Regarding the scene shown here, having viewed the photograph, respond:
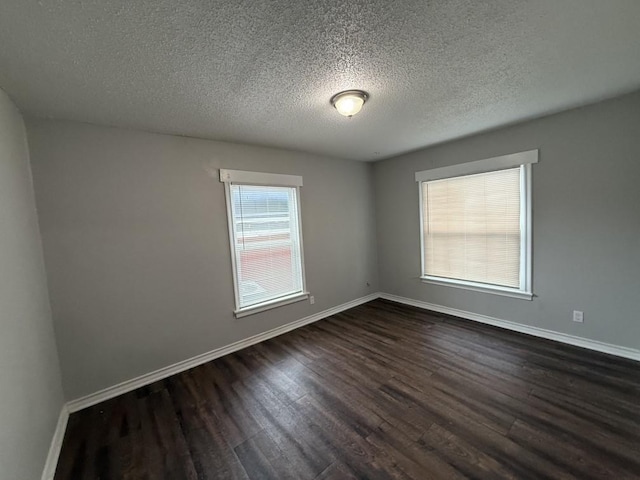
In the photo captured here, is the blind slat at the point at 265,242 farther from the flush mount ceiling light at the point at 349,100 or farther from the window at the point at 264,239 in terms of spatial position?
the flush mount ceiling light at the point at 349,100

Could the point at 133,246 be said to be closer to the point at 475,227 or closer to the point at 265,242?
the point at 265,242

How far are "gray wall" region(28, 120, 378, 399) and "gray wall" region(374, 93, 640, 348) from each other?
117 inches

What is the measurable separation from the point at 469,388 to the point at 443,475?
91 centimetres

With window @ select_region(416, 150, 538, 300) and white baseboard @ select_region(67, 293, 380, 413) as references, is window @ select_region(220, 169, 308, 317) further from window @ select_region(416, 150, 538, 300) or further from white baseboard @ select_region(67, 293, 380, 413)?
window @ select_region(416, 150, 538, 300)

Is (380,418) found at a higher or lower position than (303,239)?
lower

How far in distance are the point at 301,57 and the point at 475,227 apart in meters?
3.07

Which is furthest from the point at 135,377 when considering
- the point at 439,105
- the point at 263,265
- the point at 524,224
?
the point at 524,224

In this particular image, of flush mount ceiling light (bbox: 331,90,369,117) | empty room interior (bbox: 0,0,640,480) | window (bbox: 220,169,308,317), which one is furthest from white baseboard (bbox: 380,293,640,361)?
flush mount ceiling light (bbox: 331,90,369,117)

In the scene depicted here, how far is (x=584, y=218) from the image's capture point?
2576mm

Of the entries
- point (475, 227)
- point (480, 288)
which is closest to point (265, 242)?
point (475, 227)

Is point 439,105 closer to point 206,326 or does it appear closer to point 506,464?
point 506,464

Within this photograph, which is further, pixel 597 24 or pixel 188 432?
pixel 188 432

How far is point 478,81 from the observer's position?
191cm

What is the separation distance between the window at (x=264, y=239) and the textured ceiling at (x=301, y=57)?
2.91 ft
